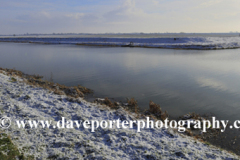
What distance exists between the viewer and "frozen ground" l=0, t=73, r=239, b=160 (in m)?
7.34

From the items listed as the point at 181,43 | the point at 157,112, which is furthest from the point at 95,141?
the point at 181,43

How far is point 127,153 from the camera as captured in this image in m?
7.57

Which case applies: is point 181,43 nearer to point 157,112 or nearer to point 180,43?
point 180,43

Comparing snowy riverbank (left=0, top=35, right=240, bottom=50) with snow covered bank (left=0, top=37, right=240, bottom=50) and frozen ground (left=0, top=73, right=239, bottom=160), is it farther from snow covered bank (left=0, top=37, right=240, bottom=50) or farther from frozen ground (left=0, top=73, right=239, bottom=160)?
frozen ground (left=0, top=73, right=239, bottom=160)

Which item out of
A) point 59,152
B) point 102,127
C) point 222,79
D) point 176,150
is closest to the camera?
point 59,152

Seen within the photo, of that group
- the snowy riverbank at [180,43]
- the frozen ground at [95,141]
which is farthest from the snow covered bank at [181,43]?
the frozen ground at [95,141]

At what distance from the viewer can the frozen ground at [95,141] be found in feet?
24.1

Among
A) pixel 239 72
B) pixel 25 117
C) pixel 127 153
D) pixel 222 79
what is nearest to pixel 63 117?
pixel 25 117

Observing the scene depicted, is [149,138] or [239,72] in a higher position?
[239,72]

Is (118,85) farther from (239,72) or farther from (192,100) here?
(239,72)

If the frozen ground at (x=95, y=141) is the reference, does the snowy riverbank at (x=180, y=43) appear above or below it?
above

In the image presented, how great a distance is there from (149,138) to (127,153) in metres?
1.73

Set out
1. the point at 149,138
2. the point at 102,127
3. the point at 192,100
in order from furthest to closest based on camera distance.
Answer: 1. the point at 192,100
2. the point at 102,127
3. the point at 149,138

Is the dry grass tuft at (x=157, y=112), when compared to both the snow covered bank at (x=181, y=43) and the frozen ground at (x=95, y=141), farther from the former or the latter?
the snow covered bank at (x=181, y=43)
